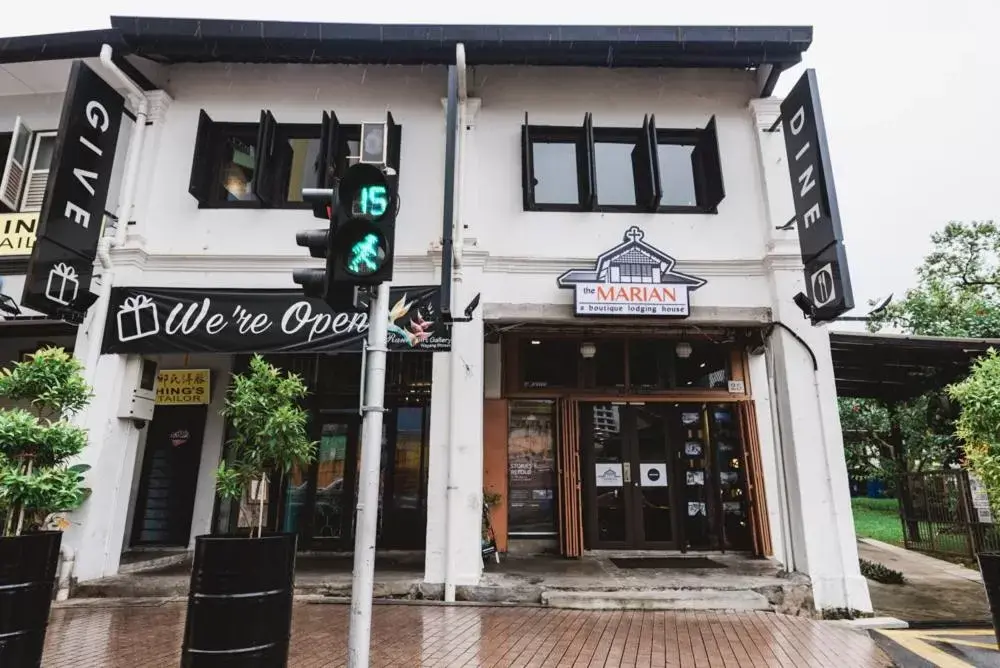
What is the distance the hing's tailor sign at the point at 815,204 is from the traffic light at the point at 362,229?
564 cm

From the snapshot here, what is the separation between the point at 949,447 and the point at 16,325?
18.5 meters

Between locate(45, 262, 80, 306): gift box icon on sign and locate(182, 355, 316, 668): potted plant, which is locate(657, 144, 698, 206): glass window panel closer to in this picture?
locate(182, 355, 316, 668): potted plant

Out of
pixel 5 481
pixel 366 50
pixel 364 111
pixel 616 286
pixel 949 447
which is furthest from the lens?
pixel 949 447

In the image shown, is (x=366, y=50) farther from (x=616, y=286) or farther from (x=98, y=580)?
(x=98, y=580)

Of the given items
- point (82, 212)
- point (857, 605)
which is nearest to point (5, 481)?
point (82, 212)

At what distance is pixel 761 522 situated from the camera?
952cm

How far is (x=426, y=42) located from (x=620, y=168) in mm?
3670

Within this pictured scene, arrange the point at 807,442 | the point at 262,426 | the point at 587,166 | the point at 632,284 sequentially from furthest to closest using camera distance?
the point at 587,166 → the point at 632,284 → the point at 807,442 → the point at 262,426

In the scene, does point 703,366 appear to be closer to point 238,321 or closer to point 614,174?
point 614,174

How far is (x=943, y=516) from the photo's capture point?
11.2 m

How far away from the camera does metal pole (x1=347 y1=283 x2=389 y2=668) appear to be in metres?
3.21

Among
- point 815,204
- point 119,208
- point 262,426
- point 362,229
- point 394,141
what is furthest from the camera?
point 394,141

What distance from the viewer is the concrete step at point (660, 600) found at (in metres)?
6.74

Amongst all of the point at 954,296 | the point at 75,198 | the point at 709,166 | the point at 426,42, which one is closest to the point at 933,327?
the point at 954,296
